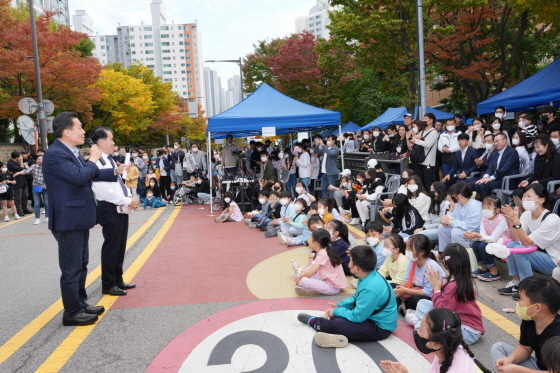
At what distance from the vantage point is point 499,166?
7539 millimetres

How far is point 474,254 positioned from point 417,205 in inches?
61.6

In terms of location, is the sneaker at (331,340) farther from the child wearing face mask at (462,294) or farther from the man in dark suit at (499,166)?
the man in dark suit at (499,166)

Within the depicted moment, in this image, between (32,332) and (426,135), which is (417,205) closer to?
(426,135)

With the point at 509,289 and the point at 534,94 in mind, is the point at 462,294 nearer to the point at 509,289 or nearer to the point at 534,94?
the point at 509,289

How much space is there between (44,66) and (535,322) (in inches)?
896

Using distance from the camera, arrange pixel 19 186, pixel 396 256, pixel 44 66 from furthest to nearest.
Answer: pixel 44 66 < pixel 19 186 < pixel 396 256

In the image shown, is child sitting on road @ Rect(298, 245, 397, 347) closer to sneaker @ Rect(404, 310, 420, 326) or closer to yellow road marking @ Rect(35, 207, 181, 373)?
sneaker @ Rect(404, 310, 420, 326)

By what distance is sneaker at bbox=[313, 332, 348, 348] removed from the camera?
3.91 meters

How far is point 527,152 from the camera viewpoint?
7.89 metres

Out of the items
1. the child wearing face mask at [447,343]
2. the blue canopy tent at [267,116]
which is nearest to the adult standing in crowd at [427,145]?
the blue canopy tent at [267,116]

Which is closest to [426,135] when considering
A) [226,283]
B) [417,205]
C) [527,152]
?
Answer: [527,152]

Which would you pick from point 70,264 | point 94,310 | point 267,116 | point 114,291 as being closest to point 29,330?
point 94,310

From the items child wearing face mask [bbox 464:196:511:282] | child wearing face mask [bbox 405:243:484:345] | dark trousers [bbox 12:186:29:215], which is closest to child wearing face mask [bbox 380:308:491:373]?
child wearing face mask [bbox 405:243:484:345]

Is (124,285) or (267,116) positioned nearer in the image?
(124,285)
